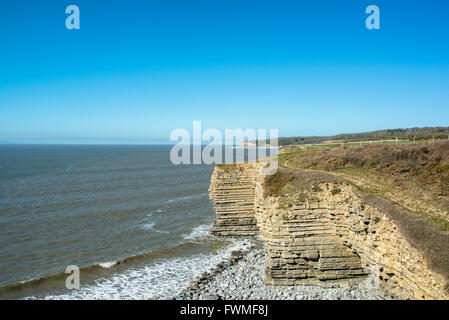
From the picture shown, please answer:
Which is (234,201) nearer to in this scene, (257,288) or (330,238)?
(257,288)

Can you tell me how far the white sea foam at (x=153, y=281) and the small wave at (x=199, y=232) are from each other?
4.16 meters

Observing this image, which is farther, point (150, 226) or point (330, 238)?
point (150, 226)

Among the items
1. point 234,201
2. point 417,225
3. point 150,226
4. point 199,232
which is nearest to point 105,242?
point 150,226

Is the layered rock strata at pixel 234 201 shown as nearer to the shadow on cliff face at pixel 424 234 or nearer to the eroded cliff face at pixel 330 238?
the eroded cliff face at pixel 330 238

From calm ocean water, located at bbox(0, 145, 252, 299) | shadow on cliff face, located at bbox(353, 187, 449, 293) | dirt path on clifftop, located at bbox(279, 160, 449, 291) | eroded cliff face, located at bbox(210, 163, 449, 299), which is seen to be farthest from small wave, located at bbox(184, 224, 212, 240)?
shadow on cliff face, located at bbox(353, 187, 449, 293)

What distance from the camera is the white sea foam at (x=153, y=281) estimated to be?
17391mm

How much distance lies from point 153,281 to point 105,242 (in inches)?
338

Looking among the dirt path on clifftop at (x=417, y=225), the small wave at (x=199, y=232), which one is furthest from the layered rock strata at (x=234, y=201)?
the dirt path on clifftop at (x=417, y=225)

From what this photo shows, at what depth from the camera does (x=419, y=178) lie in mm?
17547

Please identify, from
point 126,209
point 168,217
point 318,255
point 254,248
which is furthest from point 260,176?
point 126,209

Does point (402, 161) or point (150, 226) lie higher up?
point (402, 161)

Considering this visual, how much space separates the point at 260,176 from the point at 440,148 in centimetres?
1352

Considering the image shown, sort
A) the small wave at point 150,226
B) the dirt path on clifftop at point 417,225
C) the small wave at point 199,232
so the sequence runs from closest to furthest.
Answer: the dirt path on clifftop at point 417,225 → the small wave at point 199,232 → the small wave at point 150,226

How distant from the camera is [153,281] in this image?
62.4 ft
